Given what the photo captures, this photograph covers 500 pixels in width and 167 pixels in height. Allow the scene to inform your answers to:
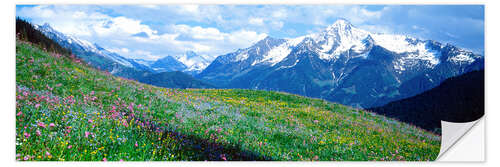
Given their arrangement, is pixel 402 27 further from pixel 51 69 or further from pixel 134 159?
pixel 51 69

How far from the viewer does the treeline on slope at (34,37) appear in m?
12.0

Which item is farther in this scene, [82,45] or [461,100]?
[82,45]

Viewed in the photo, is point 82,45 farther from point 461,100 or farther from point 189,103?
point 461,100

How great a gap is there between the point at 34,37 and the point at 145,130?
10.6 meters

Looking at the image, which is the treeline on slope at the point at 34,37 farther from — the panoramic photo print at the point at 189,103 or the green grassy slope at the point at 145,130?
the green grassy slope at the point at 145,130

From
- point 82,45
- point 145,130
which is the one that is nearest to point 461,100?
point 145,130

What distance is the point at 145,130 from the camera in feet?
23.9

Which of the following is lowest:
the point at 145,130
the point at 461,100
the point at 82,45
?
the point at 145,130

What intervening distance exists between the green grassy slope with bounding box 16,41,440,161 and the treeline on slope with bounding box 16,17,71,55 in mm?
944

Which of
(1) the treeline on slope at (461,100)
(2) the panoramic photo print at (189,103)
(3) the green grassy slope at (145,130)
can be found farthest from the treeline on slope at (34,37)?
(1) the treeline on slope at (461,100)

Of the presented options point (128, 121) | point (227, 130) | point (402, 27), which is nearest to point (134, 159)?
point (128, 121)

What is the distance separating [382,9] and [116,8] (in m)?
11.4

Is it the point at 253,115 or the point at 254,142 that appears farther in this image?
the point at 253,115
